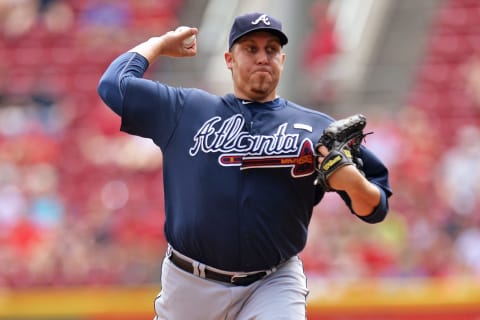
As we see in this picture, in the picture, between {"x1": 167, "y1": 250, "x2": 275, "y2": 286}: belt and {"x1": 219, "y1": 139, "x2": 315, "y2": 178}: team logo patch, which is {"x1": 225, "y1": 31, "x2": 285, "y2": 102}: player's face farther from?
{"x1": 167, "y1": 250, "x2": 275, "y2": 286}: belt

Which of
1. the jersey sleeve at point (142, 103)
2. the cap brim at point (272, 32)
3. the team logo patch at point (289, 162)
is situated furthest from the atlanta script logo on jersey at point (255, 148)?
the cap brim at point (272, 32)

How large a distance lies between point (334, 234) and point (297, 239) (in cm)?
577

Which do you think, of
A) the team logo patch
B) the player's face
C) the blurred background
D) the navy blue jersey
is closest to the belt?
the navy blue jersey

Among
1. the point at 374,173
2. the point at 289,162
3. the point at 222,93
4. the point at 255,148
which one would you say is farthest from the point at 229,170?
the point at 222,93

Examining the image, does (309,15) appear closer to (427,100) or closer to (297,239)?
(427,100)

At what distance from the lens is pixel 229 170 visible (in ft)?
15.9

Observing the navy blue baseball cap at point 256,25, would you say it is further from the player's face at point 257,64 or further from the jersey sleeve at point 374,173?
the jersey sleeve at point 374,173

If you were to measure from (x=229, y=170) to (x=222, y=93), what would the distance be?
8.93m

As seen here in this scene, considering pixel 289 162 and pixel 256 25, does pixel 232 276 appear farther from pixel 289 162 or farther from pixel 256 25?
pixel 256 25

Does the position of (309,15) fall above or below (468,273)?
above

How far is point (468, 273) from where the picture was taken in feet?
32.6

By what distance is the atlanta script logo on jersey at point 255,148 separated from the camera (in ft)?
15.8

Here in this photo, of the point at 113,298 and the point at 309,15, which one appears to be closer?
the point at 113,298

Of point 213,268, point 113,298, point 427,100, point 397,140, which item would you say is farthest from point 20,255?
point 213,268
